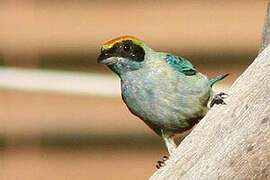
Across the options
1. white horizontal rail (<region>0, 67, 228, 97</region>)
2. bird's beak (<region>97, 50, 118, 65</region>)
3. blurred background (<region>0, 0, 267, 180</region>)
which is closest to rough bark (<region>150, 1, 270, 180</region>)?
bird's beak (<region>97, 50, 118, 65</region>)

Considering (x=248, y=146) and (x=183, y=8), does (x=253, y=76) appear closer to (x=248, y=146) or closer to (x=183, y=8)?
(x=248, y=146)

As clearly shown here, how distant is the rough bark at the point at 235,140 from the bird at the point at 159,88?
2.67 ft

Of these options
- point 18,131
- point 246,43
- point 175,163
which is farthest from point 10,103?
point 175,163

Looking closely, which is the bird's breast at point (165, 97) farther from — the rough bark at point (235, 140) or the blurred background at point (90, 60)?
the blurred background at point (90, 60)

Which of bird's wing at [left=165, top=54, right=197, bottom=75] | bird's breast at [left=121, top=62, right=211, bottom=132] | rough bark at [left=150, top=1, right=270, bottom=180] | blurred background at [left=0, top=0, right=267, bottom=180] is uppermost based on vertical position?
rough bark at [left=150, top=1, right=270, bottom=180]

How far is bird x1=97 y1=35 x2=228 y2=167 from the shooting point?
2.97m

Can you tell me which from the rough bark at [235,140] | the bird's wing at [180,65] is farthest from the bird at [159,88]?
the rough bark at [235,140]

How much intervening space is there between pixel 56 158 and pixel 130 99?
2.27 meters

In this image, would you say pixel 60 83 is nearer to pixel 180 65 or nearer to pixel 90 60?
pixel 90 60

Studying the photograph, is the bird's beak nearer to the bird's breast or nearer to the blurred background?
the bird's breast

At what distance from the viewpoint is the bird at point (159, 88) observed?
9.75 feet

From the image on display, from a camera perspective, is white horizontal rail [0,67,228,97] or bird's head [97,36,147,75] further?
white horizontal rail [0,67,228,97]

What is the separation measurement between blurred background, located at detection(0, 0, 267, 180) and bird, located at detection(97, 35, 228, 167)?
1.92m

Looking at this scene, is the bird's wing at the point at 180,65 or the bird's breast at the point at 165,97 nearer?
the bird's breast at the point at 165,97
